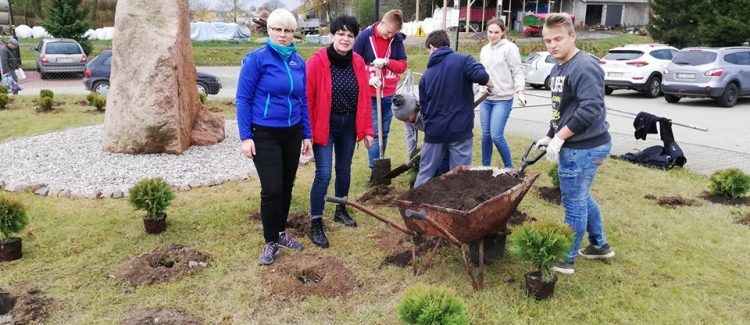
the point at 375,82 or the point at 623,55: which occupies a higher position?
the point at 623,55

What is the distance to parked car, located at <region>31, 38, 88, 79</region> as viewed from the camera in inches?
766

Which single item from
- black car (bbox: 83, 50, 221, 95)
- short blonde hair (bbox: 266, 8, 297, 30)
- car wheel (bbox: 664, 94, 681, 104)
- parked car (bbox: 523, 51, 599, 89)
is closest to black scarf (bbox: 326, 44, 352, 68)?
short blonde hair (bbox: 266, 8, 297, 30)

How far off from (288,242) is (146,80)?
3585mm

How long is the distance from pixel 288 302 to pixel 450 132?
192 centimetres

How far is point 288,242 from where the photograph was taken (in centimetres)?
443

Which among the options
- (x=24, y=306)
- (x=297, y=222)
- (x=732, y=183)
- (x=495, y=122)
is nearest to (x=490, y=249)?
(x=297, y=222)

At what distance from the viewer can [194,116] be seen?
776 centimetres

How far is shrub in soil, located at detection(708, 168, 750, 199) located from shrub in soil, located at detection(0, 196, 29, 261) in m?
6.75

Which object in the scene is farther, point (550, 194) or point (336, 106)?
point (550, 194)

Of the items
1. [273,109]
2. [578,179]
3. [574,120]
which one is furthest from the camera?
[273,109]

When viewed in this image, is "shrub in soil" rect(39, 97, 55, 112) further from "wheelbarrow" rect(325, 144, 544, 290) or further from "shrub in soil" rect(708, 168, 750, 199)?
"shrub in soil" rect(708, 168, 750, 199)

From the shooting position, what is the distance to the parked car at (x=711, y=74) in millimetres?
13648

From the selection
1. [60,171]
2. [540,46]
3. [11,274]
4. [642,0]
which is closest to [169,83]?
[60,171]

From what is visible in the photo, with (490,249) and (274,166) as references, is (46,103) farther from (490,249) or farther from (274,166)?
(490,249)
